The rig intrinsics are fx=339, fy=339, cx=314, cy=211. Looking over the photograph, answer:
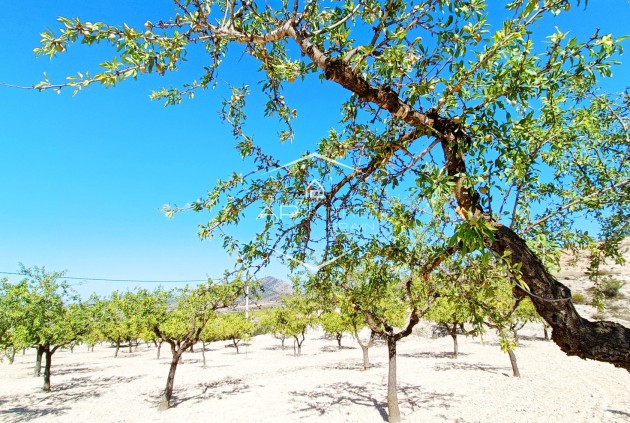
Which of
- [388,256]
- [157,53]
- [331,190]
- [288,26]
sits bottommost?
[388,256]

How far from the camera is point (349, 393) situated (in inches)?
651

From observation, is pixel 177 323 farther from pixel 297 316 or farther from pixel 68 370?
pixel 297 316

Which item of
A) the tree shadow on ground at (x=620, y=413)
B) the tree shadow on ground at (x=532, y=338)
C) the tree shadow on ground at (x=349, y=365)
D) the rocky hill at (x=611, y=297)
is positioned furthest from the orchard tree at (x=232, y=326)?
the rocky hill at (x=611, y=297)

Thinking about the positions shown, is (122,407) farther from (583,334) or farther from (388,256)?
(583,334)

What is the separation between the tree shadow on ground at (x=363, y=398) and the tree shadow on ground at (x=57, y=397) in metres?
11.5

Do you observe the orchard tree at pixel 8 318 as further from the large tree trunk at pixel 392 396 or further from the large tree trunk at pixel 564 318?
the large tree trunk at pixel 564 318

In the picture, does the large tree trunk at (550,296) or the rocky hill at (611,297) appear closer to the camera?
the large tree trunk at (550,296)

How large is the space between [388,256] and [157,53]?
3.41 metres

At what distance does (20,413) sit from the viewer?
1573cm

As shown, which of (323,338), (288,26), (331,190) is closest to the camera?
(288,26)

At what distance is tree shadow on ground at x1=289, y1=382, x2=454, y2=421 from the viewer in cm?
1390

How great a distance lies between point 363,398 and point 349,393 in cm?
127

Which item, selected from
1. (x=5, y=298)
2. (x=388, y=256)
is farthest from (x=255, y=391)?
(x=388, y=256)

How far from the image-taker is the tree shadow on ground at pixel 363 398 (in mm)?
13898
